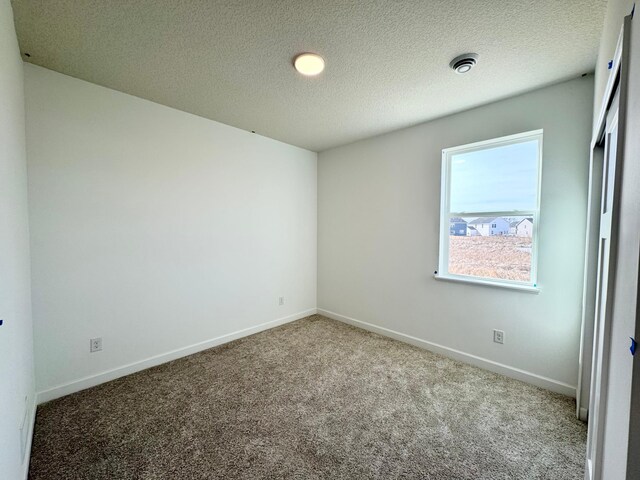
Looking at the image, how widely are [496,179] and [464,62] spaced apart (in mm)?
1198

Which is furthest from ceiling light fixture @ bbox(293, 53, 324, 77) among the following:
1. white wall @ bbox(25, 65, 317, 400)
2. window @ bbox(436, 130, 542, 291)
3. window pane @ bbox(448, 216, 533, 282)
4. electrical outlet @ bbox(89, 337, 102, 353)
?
electrical outlet @ bbox(89, 337, 102, 353)

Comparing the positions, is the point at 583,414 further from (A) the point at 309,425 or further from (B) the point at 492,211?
(A) the point at 309,425

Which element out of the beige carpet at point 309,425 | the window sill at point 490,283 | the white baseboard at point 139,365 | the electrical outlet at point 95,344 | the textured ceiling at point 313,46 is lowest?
the beige carpet at point 309,425

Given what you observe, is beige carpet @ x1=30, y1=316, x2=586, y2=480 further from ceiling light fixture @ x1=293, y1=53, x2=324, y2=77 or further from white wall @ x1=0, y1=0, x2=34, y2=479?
ceiling light fixture @ x1=293, y1=53, x2=324, y2=77

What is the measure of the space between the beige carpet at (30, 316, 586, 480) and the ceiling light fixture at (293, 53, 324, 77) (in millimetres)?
2542

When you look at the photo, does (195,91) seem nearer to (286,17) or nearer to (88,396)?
(286,17)

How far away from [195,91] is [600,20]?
2.83m

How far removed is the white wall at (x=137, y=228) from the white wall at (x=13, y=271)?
231 millimetres

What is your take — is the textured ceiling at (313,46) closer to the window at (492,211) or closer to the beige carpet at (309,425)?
the window at (492,211)

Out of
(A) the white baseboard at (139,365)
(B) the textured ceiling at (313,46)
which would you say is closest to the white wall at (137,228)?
(A) the white baseboard at (139,365)

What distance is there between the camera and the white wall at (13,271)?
1152mm

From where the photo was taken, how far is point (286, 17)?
1527 millimetres

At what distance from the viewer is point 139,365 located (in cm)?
250

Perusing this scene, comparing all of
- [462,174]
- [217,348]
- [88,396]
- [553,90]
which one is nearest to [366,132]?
[462,174]
